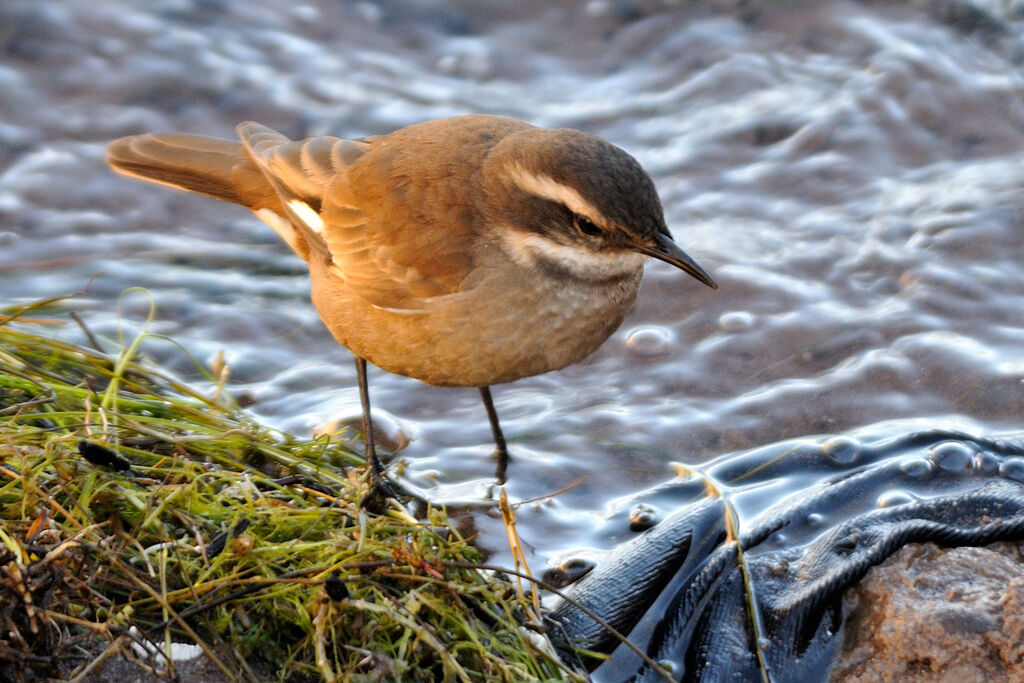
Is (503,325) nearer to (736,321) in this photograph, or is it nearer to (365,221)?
(365,221)

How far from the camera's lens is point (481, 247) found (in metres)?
4.86

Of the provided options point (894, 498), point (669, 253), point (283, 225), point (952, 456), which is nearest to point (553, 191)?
point (669, 253)

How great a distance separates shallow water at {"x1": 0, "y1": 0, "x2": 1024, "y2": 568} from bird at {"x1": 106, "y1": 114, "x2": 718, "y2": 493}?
2.66 feet

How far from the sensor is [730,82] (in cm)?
907

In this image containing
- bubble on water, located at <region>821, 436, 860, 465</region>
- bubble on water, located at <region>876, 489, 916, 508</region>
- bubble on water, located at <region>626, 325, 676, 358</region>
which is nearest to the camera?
bubble on water, located at <region>876, 489, 916, 508</region>

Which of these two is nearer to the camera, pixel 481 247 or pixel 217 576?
pixel 217 576

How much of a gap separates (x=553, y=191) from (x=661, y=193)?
3.44 meters

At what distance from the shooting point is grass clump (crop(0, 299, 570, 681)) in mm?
3146

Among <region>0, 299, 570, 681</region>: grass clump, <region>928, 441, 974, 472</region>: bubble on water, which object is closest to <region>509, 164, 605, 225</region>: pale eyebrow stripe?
<region>0, 299, 570, 681</region>: grass clump

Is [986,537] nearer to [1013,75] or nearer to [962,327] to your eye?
[962,327]

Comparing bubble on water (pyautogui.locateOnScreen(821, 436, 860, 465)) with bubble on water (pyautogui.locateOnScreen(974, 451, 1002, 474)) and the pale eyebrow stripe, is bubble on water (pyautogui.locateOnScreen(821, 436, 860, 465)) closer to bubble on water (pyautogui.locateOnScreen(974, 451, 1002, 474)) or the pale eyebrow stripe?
bubble on water (pyautogui.locateOnScreen(974, 451, 1002, 474))

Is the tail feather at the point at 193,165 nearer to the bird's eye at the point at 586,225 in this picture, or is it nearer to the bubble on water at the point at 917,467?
the bird's eye at the point at 586,225

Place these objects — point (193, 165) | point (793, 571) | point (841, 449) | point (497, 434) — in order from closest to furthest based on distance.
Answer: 1. point (793, 571)
2. point (841, 449)
3. point (497, 434)
4. point (193, 165)

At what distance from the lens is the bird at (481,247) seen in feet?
15.2
